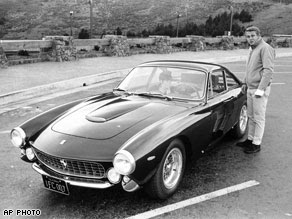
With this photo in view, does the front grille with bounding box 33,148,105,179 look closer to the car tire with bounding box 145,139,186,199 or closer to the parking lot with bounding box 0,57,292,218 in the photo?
the parking lot with bounding box 0,57,292,218

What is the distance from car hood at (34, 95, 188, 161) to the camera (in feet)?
10.6

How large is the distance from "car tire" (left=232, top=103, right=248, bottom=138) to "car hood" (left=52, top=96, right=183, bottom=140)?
72.5 inches

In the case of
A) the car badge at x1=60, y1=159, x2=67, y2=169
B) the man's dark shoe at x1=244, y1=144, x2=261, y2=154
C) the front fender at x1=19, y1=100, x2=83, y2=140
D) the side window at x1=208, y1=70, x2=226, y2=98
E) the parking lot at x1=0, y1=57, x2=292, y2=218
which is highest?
the side window at x1=208, y1=70, x2=226, y2=98

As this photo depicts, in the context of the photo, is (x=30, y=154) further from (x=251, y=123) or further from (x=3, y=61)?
(x=3, y=61)

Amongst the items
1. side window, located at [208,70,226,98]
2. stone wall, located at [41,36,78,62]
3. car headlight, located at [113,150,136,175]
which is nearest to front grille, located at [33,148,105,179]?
car headlight, located at [113,150,136,175]

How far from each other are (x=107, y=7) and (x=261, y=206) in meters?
61.7

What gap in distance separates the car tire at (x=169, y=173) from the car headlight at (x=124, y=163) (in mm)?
394

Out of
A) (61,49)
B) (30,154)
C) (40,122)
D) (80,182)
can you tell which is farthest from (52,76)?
(80,182)

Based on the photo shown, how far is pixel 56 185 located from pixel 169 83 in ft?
6.75

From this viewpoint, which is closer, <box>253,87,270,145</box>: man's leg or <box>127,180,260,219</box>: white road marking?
<box>127,180,260,219</box>: white road marking

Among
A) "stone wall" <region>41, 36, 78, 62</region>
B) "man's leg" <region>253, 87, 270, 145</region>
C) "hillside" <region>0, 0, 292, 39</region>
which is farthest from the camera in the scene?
"hillside" <region>0, 0, 292, 39</region>

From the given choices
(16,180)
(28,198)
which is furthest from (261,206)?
(16,180)

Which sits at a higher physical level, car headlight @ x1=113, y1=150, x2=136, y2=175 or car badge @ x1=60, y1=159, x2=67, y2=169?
car headlight @ x1=113, y1=150, x2=136, y2=175

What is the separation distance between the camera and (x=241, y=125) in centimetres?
566
